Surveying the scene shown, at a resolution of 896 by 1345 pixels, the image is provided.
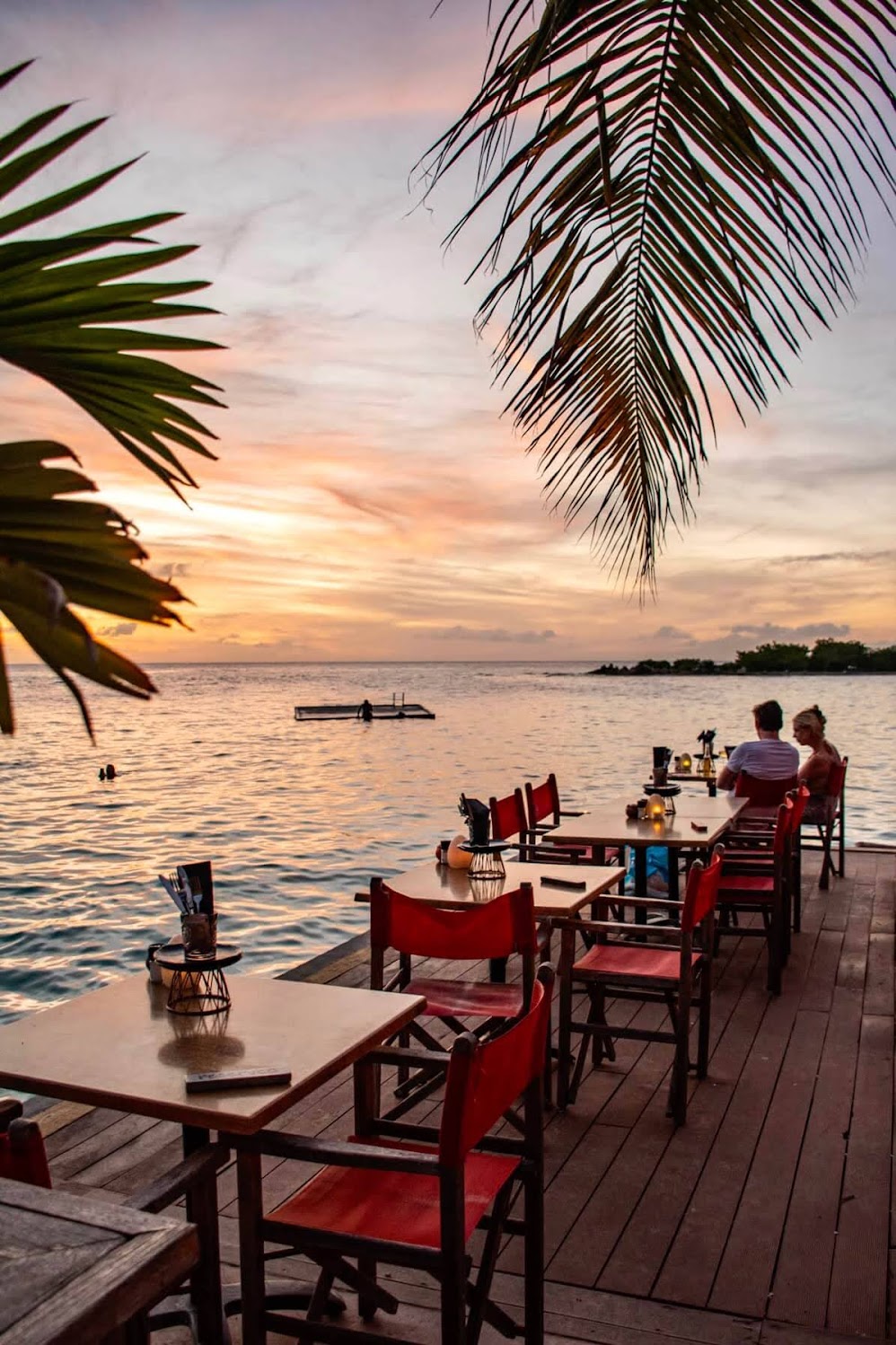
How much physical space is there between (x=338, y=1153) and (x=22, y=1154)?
0.54m

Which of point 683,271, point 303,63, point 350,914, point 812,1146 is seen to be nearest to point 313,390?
point 350,914

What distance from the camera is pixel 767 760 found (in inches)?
275

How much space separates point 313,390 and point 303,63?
851cm

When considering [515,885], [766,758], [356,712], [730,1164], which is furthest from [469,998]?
[356,712]

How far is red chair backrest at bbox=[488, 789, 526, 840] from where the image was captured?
216 inches

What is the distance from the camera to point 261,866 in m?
12.8

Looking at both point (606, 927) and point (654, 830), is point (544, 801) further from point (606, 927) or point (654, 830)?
point (606, 927)

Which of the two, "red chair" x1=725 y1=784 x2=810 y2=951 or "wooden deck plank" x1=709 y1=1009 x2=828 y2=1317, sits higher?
"red chair" x1=725 y1=784 x2=810 y2=951

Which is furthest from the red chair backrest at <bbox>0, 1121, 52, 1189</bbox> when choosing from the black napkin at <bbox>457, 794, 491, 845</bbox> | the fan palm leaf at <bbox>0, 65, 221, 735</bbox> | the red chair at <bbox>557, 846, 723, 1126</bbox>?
the black napkin at <bbox>457, 794, 491, 845</bbox>

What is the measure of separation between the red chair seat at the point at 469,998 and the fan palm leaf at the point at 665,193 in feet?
6.93

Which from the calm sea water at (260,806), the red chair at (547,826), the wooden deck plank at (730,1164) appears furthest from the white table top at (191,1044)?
the red chair at (547,826)

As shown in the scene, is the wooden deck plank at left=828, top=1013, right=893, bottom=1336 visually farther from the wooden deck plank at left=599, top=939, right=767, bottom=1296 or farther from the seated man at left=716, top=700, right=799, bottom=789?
the seated man at left=716, top=700, right=799, bottom=789

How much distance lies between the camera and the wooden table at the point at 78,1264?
1.09m

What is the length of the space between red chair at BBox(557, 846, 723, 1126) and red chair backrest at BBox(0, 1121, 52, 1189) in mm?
2266
